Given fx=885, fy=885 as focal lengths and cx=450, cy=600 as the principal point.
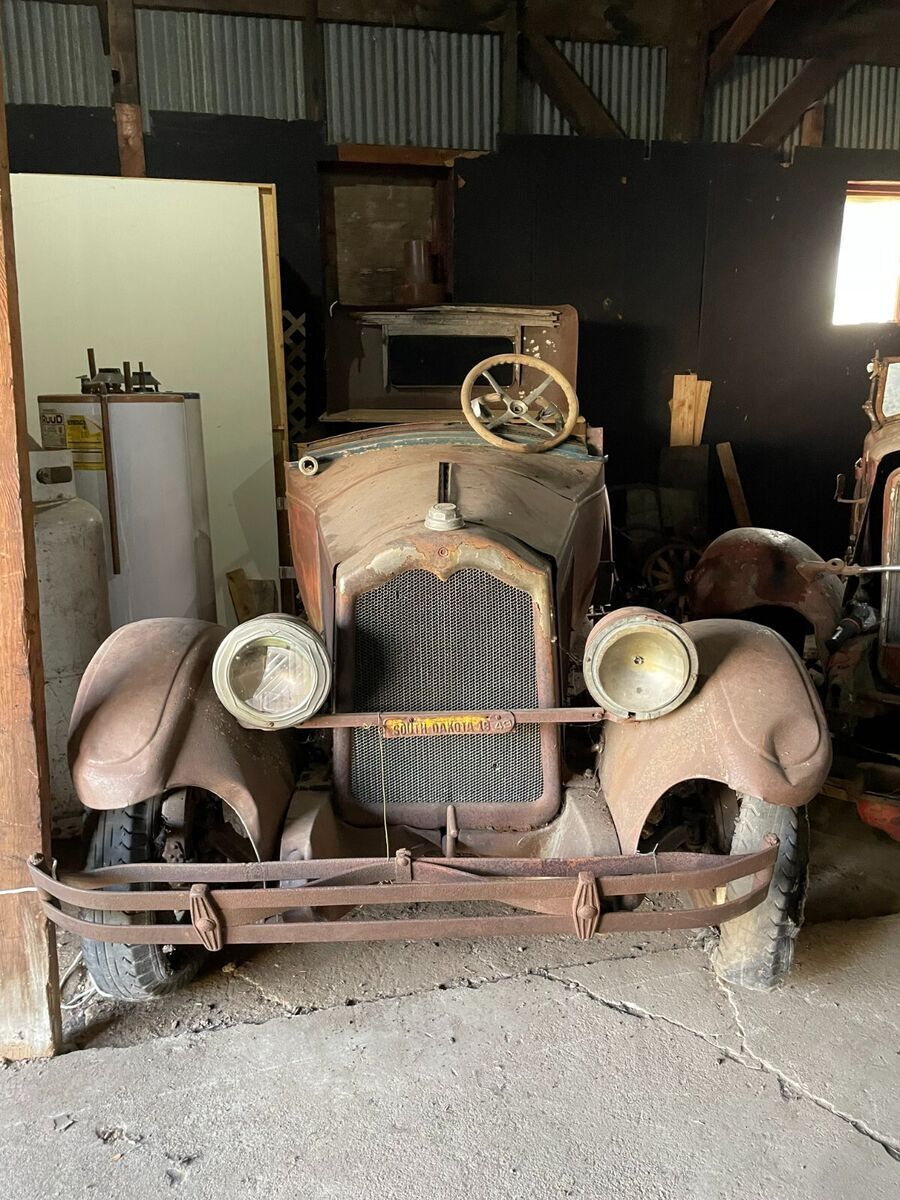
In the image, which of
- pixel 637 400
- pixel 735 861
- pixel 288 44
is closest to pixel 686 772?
pixel 735 861

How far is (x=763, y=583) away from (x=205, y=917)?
9.27ft

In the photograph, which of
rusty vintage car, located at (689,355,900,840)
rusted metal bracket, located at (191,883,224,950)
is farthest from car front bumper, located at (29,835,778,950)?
rusty vintage car, located at (689,355,900,840)

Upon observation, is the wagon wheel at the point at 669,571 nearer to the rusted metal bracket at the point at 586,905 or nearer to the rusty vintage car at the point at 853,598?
the rusty vintage car at the point at 853,598

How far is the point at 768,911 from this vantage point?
7.18 ft

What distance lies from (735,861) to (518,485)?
1.27m

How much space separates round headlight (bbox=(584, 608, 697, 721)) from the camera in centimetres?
201

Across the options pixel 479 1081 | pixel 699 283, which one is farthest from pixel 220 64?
pixel 479 1081

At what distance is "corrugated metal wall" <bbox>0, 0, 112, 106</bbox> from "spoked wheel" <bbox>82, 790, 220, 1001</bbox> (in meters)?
5.23

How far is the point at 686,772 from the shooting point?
6.63 feet

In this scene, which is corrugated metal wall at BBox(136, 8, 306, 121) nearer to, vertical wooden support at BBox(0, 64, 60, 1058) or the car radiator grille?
vertical wooden support at BBox(0, 64, 60, 1058)

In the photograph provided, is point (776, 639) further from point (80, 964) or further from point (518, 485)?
point (80, 964)

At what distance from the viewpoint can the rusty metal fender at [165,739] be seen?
1.99m

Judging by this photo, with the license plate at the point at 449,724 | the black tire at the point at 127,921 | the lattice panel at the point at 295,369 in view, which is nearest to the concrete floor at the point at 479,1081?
the black tire at the point at 127,921

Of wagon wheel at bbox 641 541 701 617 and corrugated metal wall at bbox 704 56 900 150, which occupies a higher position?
corrugated metal wall at bbox 704 56 900 150
